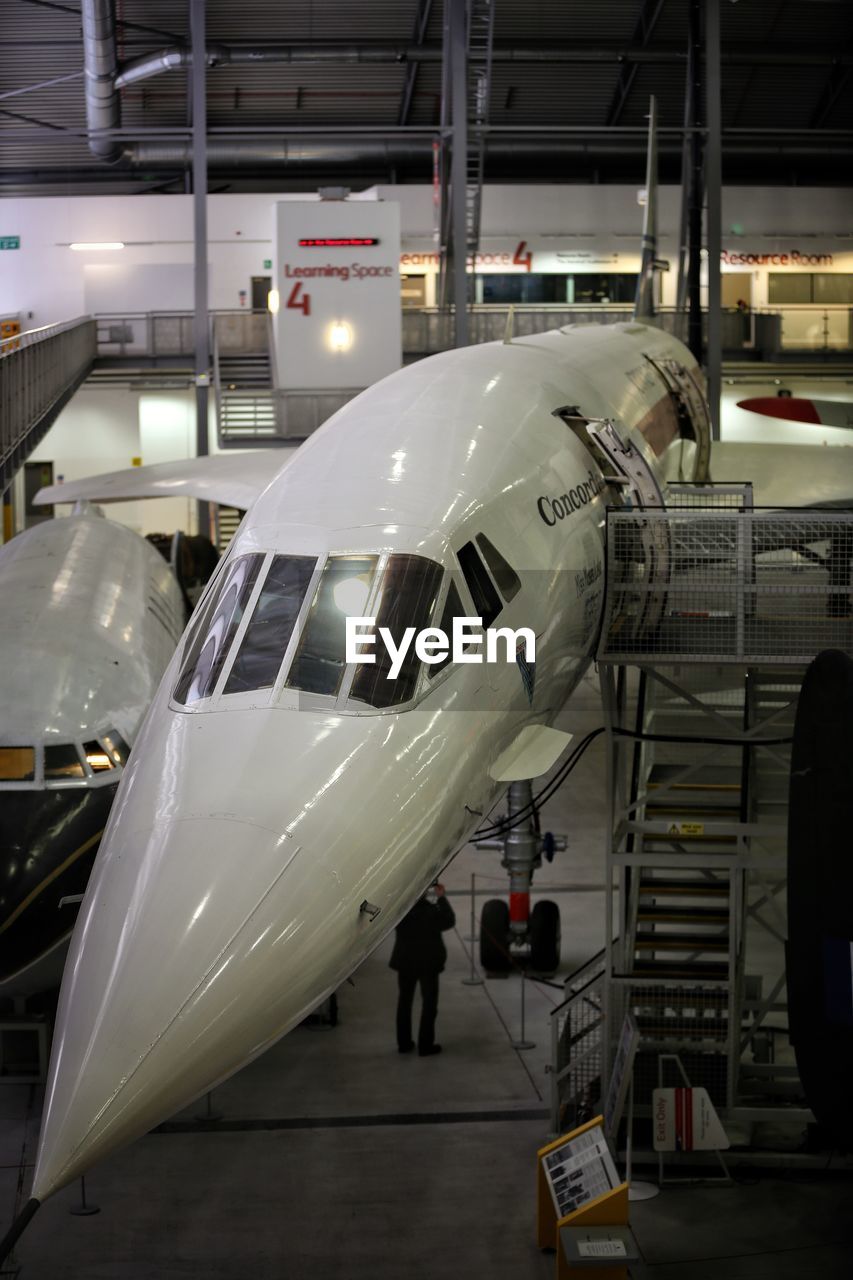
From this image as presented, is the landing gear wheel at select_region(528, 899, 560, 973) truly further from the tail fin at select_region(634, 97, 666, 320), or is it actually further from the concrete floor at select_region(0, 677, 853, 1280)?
the tail fin at select_region(634, 97, 666, 320)

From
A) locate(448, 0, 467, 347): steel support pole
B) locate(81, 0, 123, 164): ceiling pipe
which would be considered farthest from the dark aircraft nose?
locate(81, 0, 123, 164): ceiling pipe

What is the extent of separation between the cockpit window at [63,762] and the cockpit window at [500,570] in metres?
5.15

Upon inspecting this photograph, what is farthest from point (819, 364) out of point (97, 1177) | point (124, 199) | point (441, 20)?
point (97, 1177)

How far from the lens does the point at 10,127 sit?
48.2 m

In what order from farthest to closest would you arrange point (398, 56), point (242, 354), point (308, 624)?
point (398, 56) → point (242, 354) → point (308, 624)

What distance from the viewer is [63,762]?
44.2 feet

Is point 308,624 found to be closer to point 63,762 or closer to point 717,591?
point 717,591

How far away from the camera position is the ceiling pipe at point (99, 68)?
4019 cm

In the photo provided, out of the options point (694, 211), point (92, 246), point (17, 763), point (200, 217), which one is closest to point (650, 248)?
point (694, 211)

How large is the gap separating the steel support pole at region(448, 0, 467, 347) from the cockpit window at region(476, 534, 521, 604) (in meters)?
24.5

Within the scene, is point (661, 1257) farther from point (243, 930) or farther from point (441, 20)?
point (441, 20)

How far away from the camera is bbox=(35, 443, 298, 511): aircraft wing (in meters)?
23.0

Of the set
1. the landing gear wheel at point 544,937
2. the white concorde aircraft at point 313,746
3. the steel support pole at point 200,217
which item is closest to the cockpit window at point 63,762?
the white concorde aircraft at point 313,746

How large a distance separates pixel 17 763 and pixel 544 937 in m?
7.64
